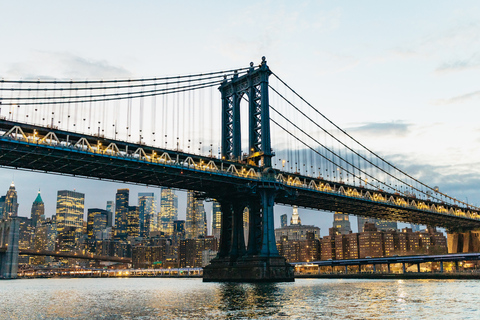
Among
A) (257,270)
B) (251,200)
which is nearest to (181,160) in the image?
(251,200)

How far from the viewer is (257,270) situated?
267 feet

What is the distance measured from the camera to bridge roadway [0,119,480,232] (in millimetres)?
65125

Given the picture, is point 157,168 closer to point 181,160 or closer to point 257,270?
point 181,160

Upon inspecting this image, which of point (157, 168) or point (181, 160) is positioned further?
point (181, 160)

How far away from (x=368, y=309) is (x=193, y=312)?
1482 cm

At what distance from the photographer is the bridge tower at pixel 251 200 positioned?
8369 cm

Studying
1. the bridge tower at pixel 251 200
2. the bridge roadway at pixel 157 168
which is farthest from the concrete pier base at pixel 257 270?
the bridge roadway at pixel 157 168

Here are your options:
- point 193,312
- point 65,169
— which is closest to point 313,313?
point 193,312

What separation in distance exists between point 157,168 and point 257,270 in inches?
920

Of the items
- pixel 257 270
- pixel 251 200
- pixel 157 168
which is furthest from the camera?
pixel 251 200

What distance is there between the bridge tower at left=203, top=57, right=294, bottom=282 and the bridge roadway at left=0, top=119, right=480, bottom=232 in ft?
6.54

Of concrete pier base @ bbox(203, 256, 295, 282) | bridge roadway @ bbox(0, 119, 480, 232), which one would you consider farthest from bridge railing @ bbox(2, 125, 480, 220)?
concrete pier base @ bbox(203, 256, 295, 282)

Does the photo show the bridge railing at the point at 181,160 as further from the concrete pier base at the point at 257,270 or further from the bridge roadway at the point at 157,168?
the concrete pier base at the point at 257,270

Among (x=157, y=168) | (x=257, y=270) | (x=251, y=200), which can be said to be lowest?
(x=257, y=270)
